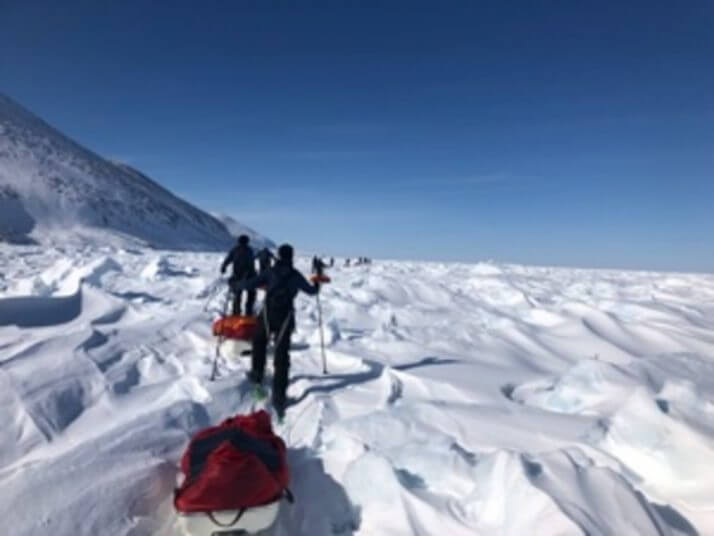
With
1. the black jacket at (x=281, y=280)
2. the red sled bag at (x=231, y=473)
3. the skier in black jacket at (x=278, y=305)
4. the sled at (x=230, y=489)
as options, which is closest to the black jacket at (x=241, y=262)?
the skier in black jacket at (x=278, y=305)

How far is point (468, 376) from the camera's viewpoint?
6051 millimetres

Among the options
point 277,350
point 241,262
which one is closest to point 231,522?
point 277,350

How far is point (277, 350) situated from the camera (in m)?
5.48

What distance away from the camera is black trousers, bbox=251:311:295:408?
5324 mm

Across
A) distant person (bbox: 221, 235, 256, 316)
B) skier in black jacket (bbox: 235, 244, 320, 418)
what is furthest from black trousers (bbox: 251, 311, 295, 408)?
distant person (bbox: 221, 235, 256, 316)

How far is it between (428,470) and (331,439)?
94 cm

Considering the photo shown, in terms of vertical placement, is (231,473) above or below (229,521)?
above

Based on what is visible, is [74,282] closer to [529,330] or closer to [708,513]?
[529,330]

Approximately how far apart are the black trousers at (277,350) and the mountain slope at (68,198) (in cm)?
6986

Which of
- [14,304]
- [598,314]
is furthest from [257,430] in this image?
[598,314]

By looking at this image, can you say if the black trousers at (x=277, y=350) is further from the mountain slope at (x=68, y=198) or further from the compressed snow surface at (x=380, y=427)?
the mountain slope at (x=68, y=198)

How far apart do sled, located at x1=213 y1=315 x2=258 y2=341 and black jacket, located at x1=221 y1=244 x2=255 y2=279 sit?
2.21 meters

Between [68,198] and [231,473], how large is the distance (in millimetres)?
93684

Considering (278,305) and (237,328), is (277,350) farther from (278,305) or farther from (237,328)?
(237,328)
